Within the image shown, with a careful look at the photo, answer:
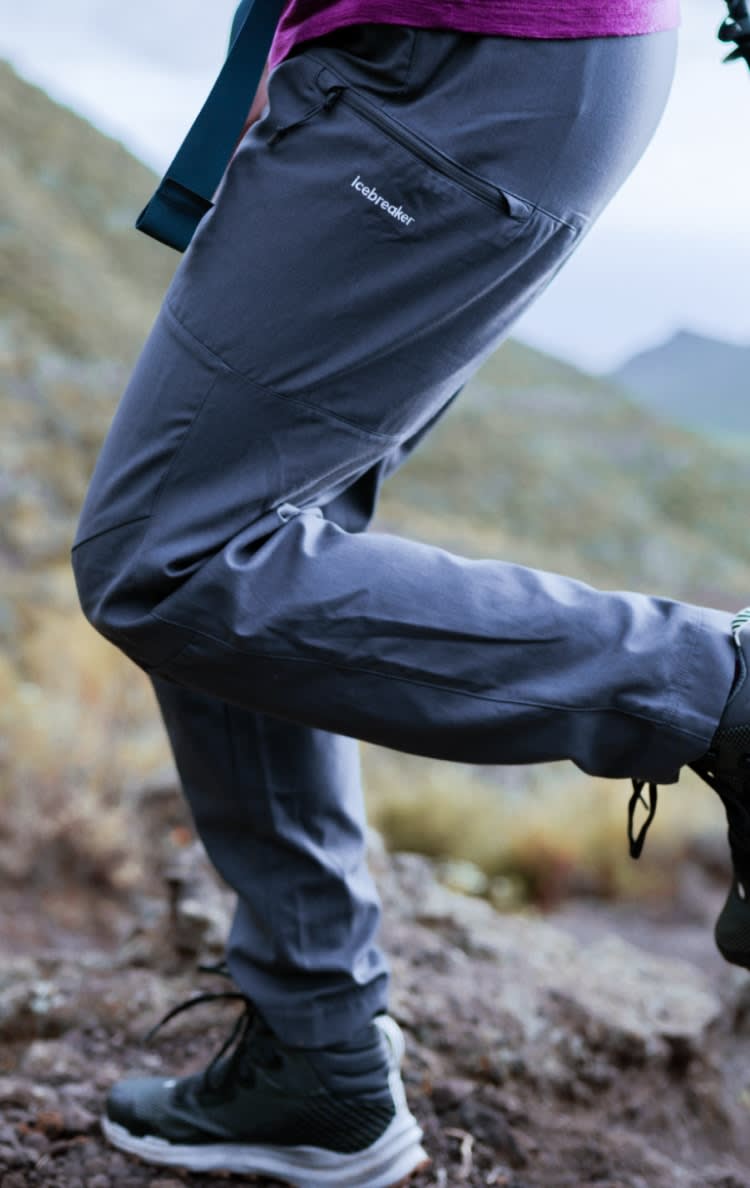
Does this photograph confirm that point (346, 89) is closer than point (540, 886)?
Yes

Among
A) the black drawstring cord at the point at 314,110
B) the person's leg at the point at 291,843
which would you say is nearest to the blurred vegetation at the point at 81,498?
the person's leg at the point at 291,843

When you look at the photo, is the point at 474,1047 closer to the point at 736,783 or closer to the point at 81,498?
the point at 736,783

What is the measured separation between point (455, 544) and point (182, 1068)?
1182cm

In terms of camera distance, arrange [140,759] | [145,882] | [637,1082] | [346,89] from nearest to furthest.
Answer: [346,89] < [637,1082] < [145,882] < [140,759]

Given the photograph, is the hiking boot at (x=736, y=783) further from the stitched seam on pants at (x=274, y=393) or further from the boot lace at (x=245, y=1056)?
the boot lace at (x=245, y=1056)

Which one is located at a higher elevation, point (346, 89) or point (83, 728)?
point (346, 89)

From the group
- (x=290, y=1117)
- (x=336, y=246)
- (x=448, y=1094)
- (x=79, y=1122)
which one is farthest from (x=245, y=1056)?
(x=336, y=246)

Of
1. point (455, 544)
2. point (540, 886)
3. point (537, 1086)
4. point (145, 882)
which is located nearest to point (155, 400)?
point (537, 1086)

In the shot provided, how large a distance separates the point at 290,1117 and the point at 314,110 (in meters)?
1.18

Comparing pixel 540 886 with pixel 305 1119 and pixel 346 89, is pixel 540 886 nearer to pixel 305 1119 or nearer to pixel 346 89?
pixel 305 1119

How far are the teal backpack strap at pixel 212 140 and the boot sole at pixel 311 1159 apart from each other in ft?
3.63

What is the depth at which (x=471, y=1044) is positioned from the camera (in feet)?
6.72

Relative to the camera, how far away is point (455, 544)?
1362 cm

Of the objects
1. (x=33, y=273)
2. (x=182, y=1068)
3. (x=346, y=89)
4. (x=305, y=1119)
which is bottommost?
(x=33, y=273)
